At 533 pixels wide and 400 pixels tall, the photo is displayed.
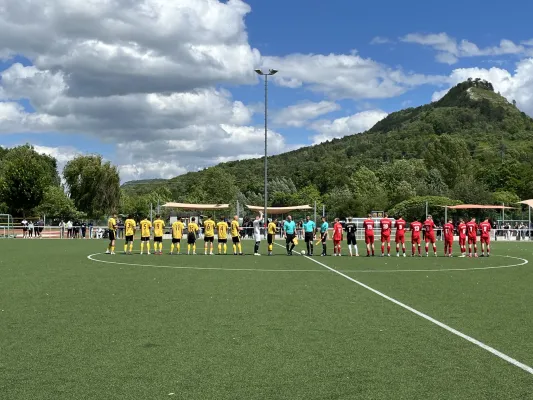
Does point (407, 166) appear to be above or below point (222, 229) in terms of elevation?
above

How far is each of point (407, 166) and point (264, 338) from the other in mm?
95085

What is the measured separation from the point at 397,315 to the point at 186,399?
5462 mm

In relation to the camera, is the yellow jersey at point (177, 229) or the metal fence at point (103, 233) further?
the metal fence at point (103, 233)

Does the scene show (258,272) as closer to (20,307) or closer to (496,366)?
(20,307)

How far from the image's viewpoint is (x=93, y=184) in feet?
228

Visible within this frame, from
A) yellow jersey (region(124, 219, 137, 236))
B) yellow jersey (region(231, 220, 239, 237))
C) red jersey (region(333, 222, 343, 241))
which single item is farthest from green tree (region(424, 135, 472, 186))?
yellow jersey (region(124, 219, 137, 236))

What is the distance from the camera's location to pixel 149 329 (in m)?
8.80

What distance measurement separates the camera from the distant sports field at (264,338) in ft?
19.5

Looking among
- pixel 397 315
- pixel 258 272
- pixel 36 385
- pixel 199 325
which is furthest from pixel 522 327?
pixel 258 272

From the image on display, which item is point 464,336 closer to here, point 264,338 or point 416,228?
point 264,338

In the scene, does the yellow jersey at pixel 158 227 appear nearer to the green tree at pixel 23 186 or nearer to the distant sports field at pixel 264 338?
the distant sports field at pixel 264 338

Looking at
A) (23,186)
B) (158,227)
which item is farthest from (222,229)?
(23,186)

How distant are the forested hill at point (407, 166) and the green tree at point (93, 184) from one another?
15567mm

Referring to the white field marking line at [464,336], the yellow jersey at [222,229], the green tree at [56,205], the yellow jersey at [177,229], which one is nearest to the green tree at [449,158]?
the green tree at [56,205]
